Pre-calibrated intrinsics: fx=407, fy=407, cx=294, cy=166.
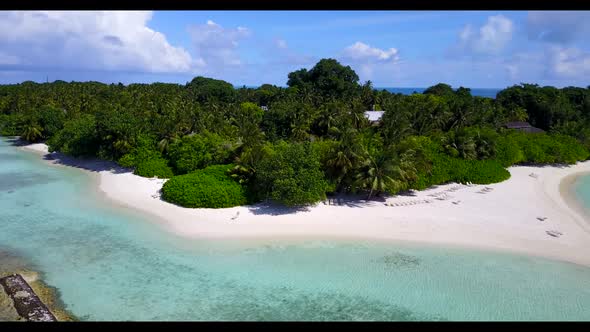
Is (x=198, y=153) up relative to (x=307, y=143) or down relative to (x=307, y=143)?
down

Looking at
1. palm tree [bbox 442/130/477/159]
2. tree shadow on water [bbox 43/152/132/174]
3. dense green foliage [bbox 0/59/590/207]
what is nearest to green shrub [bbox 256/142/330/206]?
dense green foliage [bbox 0/59/590/207]

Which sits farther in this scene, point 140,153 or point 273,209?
point 140,153

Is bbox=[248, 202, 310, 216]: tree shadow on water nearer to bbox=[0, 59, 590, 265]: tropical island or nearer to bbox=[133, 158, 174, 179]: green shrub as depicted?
bbox=[0, 59, 590, 265]: tropical island

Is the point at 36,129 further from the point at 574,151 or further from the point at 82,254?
the point at 574,151

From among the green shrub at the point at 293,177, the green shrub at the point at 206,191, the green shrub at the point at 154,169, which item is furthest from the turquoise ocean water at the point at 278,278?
the green shrub at the point at 154,169

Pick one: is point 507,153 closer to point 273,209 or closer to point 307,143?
point 307,143

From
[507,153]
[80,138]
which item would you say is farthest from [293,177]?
[80,138]

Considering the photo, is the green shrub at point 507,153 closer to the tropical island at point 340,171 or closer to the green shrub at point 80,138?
the tropical island at point 340,171
